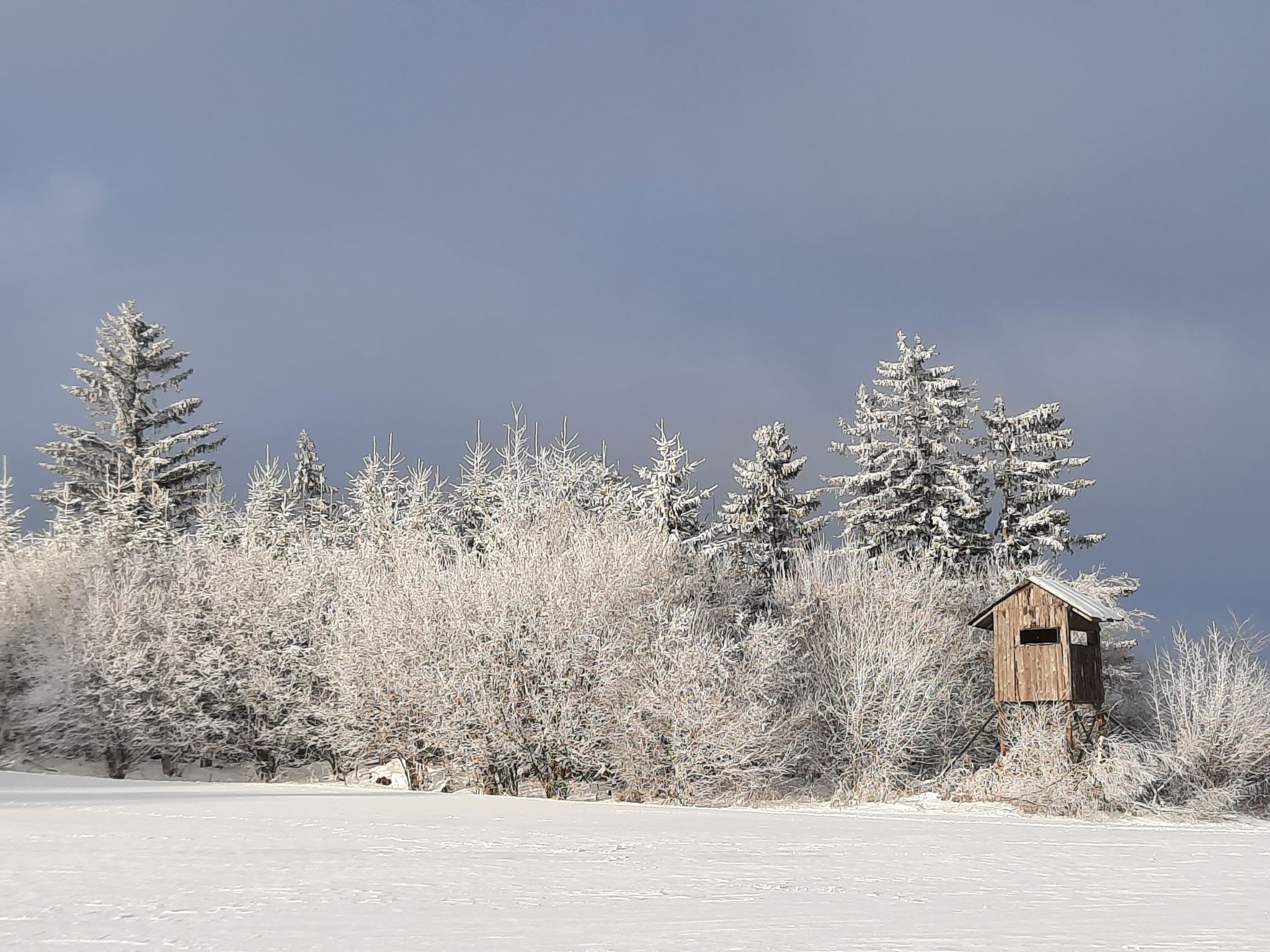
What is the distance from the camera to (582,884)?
10.8 meters

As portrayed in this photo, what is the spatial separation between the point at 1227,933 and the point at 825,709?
27.0 meters

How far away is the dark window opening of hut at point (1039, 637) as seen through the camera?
34.0m

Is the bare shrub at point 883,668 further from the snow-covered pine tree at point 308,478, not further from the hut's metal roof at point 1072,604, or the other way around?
the snow-covered pine tree at point 308,478

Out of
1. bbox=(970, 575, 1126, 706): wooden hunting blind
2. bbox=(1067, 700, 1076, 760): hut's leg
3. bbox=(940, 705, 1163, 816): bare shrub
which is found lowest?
bbox=(940, 705, 1163, 816): bare shrub

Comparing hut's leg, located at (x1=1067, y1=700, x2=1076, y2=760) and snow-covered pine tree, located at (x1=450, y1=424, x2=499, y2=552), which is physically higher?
snow-covered pine tree, located at (x1=450, y1=424, x2=499, y2=552)

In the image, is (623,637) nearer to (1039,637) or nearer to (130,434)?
(1039,637)

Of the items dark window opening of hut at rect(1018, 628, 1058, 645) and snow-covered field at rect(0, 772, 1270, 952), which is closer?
snow-covered field at rect(0, 772, 1270, 952)

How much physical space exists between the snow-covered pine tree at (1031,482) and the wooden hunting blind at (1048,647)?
11246 mm

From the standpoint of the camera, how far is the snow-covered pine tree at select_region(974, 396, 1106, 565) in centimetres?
4416

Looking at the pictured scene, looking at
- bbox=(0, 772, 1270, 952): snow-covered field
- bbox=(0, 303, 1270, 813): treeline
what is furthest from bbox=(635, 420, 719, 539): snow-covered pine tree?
bbox=(0, 772, 1270, 952): snow-covered field

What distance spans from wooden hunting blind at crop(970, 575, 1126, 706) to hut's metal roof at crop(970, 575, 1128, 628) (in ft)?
0.08

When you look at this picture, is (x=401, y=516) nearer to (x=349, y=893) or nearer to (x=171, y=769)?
(x=171, y=769)

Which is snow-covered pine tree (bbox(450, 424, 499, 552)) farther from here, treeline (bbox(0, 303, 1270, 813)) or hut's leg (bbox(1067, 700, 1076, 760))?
hut's leg (bbox(1067, 700, 1076, 760))

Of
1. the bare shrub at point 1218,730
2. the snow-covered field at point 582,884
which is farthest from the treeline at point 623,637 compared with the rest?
the snow-covered field at point 582,884
